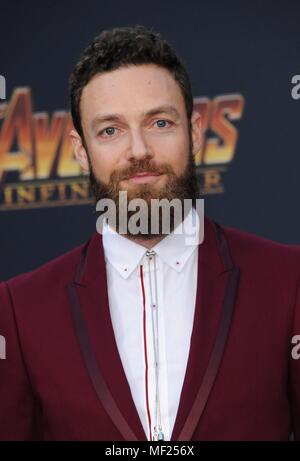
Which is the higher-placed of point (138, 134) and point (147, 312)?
point (138, 134)

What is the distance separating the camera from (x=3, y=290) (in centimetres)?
270

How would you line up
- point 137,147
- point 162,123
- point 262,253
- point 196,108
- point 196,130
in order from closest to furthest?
point 137,147 < point 162,123 < point 262,253 < point 196,130 < point 196,108

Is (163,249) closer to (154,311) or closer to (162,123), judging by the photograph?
(154,311)

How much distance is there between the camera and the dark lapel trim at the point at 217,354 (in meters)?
2.39

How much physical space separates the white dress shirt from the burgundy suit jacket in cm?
5

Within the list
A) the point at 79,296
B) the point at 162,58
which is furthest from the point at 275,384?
the point at 162,58

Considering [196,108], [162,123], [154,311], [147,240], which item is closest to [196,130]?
[162,123]

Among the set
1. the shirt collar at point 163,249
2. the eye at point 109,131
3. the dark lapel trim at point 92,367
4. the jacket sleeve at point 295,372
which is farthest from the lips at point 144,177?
the jacket sleeve at point 295,372

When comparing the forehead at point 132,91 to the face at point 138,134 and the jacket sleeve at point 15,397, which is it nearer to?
the face at point 138,134

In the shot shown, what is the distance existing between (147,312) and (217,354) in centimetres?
26

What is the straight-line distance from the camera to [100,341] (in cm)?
252

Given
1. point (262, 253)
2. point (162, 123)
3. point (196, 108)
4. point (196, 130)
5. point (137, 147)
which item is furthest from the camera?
point (196, 108)

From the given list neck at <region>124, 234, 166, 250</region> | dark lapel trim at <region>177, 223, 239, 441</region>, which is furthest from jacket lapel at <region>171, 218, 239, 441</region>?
neck at <region>124, 234, 166, 250</region>

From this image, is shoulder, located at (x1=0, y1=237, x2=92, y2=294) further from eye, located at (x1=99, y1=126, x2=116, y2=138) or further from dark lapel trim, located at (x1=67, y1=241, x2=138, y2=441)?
eye, located at (x1=99, y1=126, x2=116, y2=138)
